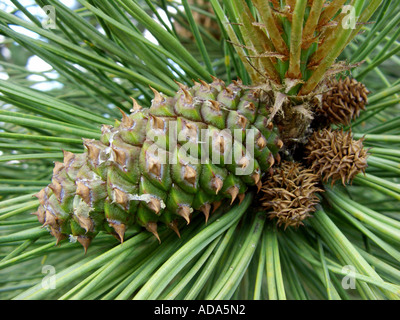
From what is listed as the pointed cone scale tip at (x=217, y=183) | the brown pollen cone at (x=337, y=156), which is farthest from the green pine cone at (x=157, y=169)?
the brown pollen cone at (x=337, y=156)

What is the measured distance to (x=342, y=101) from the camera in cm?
78

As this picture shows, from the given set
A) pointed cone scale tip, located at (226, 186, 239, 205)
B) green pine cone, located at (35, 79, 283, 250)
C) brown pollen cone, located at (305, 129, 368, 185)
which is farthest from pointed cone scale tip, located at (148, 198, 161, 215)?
brown pollen cone, located at (305, 129, 368, 185)

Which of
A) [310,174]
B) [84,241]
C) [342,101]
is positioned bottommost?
[84,241]

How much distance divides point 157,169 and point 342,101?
16.9 inches

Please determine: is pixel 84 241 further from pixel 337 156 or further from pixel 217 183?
pixel 337 156

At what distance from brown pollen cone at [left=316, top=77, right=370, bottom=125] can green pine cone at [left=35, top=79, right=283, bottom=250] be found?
0.20 m

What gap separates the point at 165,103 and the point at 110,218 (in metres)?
0.21

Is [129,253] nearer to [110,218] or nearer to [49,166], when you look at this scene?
[110,218]

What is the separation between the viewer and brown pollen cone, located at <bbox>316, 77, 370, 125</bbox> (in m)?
0.77

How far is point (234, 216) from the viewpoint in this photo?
2.21ft

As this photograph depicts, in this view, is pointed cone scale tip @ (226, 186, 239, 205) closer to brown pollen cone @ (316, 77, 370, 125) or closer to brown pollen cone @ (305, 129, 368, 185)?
brown pollen cone @ (305, 129, 368, 185)

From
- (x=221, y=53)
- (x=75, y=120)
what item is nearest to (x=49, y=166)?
(x=75, y=120)

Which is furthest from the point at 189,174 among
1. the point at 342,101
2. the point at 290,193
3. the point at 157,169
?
the point at 342,101
